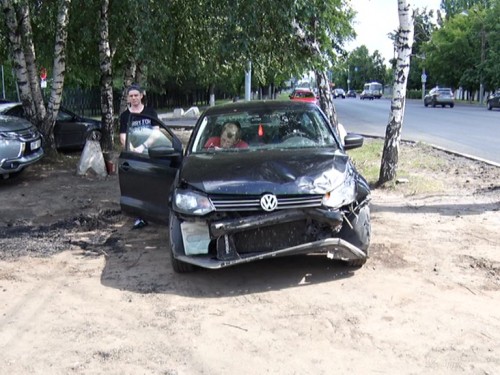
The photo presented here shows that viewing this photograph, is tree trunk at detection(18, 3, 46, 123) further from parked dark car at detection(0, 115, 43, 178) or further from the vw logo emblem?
the vw logo emblem

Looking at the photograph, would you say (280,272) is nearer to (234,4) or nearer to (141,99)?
(141,99)

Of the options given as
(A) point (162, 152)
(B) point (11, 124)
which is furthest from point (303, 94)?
(A) point (162, 152)

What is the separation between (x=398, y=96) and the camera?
367 inches

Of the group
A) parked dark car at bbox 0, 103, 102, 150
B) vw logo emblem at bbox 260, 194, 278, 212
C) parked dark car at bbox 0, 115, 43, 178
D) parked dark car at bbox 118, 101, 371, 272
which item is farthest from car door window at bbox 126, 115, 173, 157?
parked dark car at bbox 0, 103, 102, 150

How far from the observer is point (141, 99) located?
7.20m

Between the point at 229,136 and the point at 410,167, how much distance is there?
20.9 ft

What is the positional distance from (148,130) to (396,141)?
175 inches

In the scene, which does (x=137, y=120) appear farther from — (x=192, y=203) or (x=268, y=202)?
(x=268, y=202)

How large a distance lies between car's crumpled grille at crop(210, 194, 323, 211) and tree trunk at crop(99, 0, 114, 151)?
9612mm

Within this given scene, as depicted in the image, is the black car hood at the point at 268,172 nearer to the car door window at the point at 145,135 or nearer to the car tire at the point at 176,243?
the car tire at the point at 176,243

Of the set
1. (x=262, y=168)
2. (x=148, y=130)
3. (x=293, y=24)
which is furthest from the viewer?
(x=293, y=24)

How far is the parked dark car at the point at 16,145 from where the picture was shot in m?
9.91

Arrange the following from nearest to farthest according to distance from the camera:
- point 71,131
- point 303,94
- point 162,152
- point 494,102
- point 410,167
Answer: point 162,152, point 410,167, point 71,131, point 303,94, point 494,102

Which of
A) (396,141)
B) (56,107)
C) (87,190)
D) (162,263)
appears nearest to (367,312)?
(162,263)
